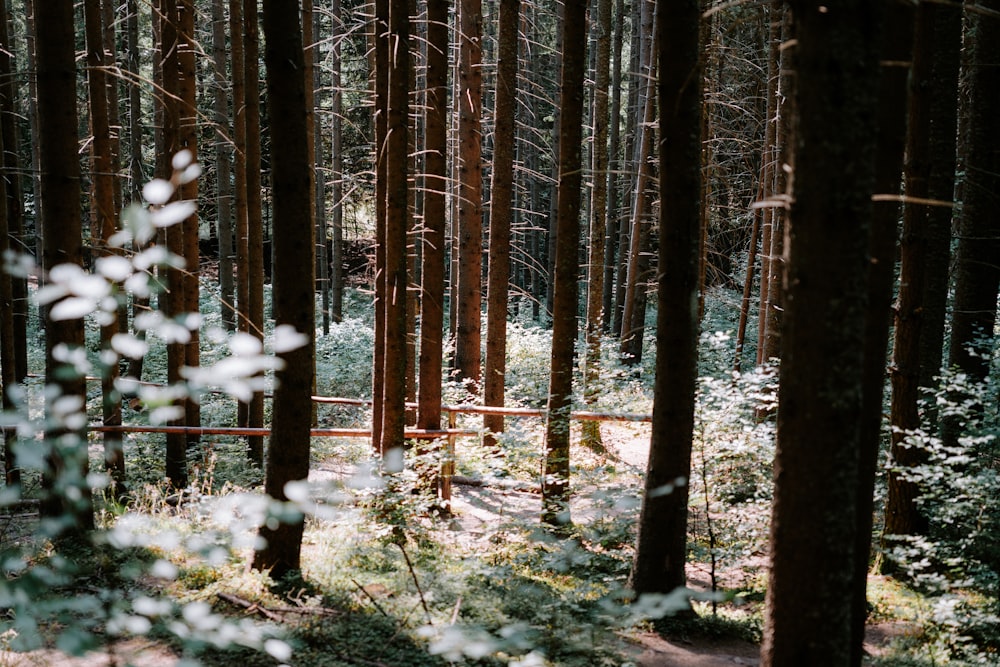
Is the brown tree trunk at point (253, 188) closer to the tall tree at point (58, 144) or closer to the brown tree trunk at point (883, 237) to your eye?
the tall tree at point (58, 144)

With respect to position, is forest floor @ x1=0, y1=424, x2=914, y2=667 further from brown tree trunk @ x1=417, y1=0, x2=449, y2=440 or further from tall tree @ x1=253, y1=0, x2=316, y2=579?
brown tree trunk @ x1=417, y1=0, x2=449, y2=440

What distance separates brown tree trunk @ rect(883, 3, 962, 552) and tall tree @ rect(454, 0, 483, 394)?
5.92m

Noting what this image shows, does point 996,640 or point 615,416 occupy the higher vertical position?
point 615,416

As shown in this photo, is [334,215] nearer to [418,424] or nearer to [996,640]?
[418,424]

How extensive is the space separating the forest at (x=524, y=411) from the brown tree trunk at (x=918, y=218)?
1.2 inches

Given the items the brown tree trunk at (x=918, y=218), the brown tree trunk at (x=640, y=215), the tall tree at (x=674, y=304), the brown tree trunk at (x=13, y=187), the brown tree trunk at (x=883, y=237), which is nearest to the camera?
the brown tree trunk at (x=883, y=237)

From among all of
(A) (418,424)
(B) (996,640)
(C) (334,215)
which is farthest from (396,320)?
(C) (334,215)

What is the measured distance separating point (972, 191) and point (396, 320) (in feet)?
22.4

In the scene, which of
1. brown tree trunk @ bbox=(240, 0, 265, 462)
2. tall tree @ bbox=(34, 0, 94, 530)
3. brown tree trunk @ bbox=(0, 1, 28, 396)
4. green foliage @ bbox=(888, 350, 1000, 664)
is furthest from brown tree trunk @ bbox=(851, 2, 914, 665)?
brown tree trunk @ bbox=(0, 1, 28, 396)

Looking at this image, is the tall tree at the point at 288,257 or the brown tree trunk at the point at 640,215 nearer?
the tall tree at the point at 288,257

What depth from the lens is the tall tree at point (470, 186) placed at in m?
11.1

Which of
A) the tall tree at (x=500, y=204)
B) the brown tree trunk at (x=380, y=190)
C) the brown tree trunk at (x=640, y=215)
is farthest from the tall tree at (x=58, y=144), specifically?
the brown tree trunk at (x=640, y=215)

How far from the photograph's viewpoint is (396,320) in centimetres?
768

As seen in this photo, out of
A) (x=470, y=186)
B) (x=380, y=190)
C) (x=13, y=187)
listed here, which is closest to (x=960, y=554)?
(x=380, y=190)
